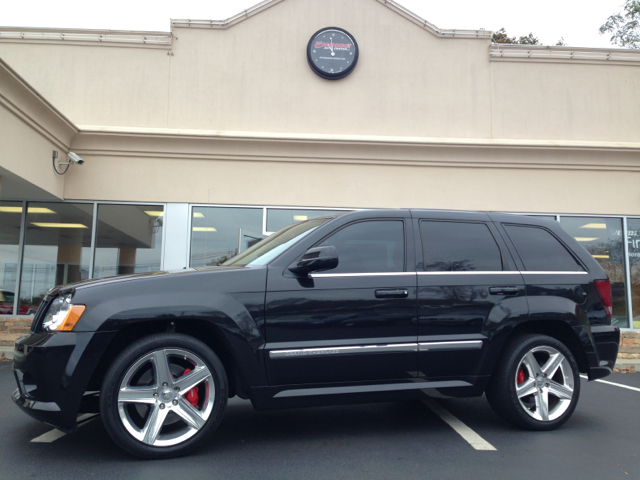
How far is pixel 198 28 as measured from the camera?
10.0m

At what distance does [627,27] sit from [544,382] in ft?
83.2

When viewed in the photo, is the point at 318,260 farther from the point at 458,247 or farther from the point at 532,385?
the point at 532,385

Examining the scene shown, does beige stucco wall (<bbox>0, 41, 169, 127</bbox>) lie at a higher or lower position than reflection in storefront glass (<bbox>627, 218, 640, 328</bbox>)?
higher

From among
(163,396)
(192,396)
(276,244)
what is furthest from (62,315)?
(276,244)

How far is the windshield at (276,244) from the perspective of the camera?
12.8ft

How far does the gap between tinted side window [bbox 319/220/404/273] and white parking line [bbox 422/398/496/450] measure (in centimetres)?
142

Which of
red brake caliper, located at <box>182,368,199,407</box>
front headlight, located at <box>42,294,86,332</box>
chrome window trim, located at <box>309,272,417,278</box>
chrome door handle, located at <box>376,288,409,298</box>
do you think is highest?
chrome window trim, located at <box>309,272,417,278</box>

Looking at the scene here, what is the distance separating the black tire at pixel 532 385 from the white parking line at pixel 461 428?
1.03 ft

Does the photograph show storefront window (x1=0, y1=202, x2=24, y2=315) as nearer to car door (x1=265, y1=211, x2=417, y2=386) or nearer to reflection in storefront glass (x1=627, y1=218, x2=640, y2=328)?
car door (x1=265, y1=211, x2=417, y2=386)

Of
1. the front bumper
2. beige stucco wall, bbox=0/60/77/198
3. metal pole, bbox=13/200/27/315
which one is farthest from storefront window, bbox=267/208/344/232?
the front bumper

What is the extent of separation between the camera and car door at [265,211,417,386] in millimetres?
3557

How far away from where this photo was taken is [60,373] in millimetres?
3209

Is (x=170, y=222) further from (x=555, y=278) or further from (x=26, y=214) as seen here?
(x=555, y=278)

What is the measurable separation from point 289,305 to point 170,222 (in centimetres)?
641
